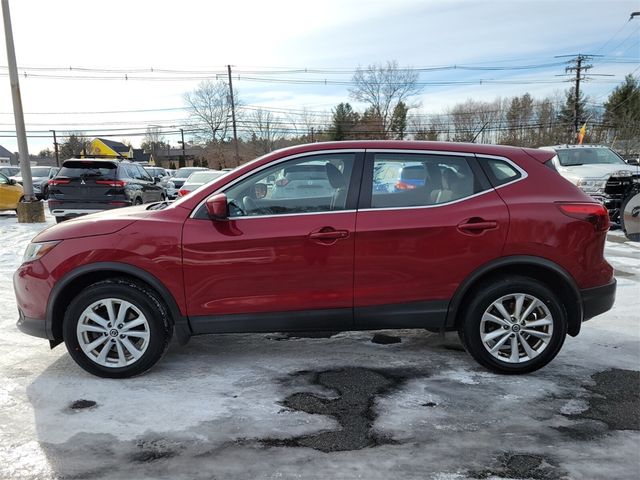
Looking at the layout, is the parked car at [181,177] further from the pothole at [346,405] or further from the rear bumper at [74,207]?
the pothole at [346,405]

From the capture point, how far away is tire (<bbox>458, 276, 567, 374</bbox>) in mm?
3723

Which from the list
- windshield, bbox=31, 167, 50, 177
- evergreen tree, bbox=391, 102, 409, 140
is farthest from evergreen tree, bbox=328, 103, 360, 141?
windshield, bbox=31, 167, 50, 177

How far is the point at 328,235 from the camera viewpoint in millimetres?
3609

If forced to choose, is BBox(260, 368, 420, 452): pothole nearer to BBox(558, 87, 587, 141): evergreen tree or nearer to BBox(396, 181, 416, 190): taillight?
BBox(396, 181, 416, 190): taillight

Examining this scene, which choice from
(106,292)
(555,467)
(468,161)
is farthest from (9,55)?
(555,467)

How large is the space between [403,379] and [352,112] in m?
69.8

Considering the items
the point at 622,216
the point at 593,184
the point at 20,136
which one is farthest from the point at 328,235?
the point at 20,136

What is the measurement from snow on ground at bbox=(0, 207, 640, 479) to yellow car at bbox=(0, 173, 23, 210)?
42.1 feet

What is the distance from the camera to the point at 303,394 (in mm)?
3541

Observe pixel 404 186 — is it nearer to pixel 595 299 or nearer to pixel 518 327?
pixel 518 327

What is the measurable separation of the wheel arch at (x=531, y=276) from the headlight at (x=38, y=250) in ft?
9.98

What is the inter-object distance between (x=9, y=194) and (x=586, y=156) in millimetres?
16604

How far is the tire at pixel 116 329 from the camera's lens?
3.68 meters

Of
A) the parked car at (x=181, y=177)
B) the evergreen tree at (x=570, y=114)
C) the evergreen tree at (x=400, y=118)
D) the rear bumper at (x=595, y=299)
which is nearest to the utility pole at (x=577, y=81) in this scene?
the evergreen tree at (x=570, y=114)
